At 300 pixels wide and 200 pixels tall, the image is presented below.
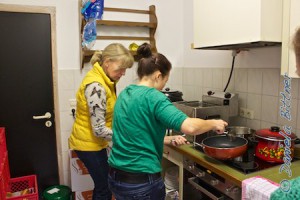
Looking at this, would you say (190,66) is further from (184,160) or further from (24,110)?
(24,110)

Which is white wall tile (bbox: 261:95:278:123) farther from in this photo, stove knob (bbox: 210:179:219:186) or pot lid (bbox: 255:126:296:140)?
stove knob (bbox: 210:179:219:186)

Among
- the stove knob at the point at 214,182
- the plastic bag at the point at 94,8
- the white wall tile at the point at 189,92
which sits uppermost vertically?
the plastic bag at the point at 94,8

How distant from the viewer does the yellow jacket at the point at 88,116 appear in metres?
1.66

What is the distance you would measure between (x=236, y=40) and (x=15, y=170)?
6.71ft

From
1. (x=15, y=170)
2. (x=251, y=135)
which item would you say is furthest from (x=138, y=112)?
(x=15, y=170)

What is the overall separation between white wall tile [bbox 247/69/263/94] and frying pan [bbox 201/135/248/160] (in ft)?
1.66

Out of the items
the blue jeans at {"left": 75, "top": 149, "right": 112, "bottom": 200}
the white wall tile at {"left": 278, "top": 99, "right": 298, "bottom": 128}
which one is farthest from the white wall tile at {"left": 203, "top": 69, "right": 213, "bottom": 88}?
the blue jeans at {"left": 75, "top": 149, "right": 112, "bottom": 200}

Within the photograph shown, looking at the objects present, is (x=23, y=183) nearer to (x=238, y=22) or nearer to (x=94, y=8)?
(x=94, y=8)

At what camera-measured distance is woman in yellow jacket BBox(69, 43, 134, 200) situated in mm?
1591

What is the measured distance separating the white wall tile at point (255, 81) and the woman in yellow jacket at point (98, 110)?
890 mm

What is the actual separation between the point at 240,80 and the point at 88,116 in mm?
1156

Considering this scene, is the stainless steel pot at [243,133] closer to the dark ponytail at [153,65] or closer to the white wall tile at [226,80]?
the white wall tile at [226,80]

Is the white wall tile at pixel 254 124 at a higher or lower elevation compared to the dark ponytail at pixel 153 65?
lower

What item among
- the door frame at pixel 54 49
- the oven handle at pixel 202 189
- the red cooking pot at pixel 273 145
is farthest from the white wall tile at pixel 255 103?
the door frame at pixel 54 49
